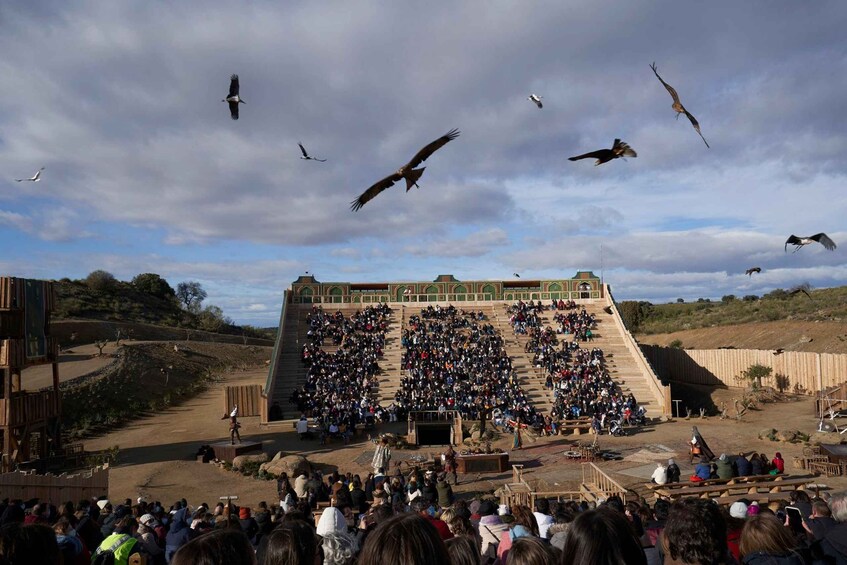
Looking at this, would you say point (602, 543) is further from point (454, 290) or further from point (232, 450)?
point (454, 290)

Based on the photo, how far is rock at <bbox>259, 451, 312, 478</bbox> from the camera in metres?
18.0

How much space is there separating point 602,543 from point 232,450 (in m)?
19.8

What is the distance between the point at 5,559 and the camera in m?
2.74

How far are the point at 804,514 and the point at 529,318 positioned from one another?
29.8 metres

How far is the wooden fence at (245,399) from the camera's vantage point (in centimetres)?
2658

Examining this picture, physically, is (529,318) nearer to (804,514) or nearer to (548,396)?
(548,396)

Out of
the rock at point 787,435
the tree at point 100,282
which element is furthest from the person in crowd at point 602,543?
the tree at point 100,282

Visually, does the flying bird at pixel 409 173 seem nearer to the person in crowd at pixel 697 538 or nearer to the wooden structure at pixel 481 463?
the person in crowd at pixel 697 538

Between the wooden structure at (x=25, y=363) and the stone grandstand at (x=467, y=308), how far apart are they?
27.5 feet

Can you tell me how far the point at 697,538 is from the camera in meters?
3.08

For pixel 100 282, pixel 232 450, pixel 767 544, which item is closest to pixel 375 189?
pixel 767 544

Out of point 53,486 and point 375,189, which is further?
point 53,486

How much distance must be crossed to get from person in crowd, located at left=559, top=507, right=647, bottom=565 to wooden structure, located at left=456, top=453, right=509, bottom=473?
645 inches

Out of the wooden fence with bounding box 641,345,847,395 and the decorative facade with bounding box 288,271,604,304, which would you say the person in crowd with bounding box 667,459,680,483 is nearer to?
the wooden fence with bounding box 641,345,847,395
